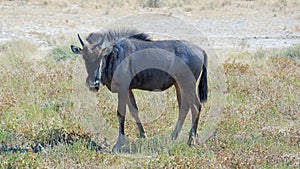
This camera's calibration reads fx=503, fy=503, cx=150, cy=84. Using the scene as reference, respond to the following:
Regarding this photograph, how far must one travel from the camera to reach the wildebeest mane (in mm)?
7223

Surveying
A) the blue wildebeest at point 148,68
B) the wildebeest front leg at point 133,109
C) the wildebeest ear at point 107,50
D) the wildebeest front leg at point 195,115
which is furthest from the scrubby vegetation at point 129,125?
the wildebeest ear at point 107,50

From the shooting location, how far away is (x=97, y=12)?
36375 millimetres

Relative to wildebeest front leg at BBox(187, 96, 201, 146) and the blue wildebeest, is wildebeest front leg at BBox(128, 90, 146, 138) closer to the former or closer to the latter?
the blue wildebeest

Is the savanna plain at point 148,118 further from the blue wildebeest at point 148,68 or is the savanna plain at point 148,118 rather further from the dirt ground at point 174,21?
the dirt ground at point 174,21

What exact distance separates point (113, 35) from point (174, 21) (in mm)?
21558

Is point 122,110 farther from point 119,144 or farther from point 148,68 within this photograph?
point 148,68

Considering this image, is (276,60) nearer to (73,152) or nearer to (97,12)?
(73,152)

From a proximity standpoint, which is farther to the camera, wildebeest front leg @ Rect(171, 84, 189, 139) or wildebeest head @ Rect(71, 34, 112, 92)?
wildebeest front leg @ Rect(171, 84, 189, 139)

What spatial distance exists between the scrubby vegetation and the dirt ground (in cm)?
464

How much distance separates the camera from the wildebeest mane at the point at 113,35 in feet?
23.7

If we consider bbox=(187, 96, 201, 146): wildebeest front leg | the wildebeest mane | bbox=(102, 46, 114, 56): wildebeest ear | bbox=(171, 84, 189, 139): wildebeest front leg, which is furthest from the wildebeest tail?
bbox=(102, 46, 114, 56): wildebeest ear

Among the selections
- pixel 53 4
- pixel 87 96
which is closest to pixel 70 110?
pixel 87 96

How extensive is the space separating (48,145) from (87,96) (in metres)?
2.30

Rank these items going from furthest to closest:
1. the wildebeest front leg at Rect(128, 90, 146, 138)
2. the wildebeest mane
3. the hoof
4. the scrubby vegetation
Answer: the wildebeest front leg at Rect(128, 90, 146, 138) → the wildebeest mane → the hoof → the scrubby vegetation
